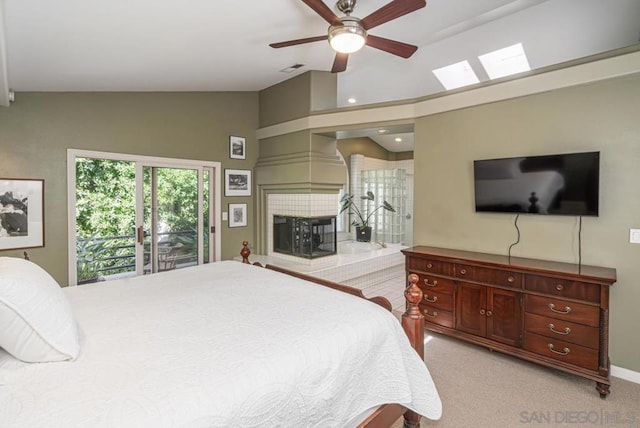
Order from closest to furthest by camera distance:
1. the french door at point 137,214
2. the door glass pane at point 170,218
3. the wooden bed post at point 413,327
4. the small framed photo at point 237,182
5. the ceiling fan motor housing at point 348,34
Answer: the wooden bed post at point 413,327 → the ceiling fan motor housing at point 348,34 → the french door at point 137,214 → the door glass pane at point 170,218 → the small framed photo at point 237,182

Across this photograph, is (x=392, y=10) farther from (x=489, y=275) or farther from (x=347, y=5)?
(x=489, y=275)

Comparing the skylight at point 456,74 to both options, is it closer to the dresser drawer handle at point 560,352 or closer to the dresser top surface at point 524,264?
the dresser top surface at point 524,264

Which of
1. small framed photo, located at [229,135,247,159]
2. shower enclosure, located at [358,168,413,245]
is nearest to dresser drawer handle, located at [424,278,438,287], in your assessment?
small framed photo, located at [229,135,247,159]

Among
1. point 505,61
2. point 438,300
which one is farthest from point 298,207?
point 505,61

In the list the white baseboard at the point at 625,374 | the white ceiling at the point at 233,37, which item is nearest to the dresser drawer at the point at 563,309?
the white baseboard at the point at 625,374

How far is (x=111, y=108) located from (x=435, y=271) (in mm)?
4056

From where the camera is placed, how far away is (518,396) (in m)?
2.23

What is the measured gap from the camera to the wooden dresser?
2258 millimetres

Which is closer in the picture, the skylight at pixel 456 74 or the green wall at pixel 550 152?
the green wall at pixel 550 152

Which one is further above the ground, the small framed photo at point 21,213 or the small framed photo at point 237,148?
the small framed photo at point 237,148

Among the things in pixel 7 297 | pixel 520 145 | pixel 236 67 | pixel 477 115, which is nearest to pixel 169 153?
pixel 236 67

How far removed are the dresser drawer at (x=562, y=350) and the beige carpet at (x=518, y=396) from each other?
0.63ft

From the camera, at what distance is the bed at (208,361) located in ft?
3.12

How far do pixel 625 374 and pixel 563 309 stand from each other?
0.75 metres
